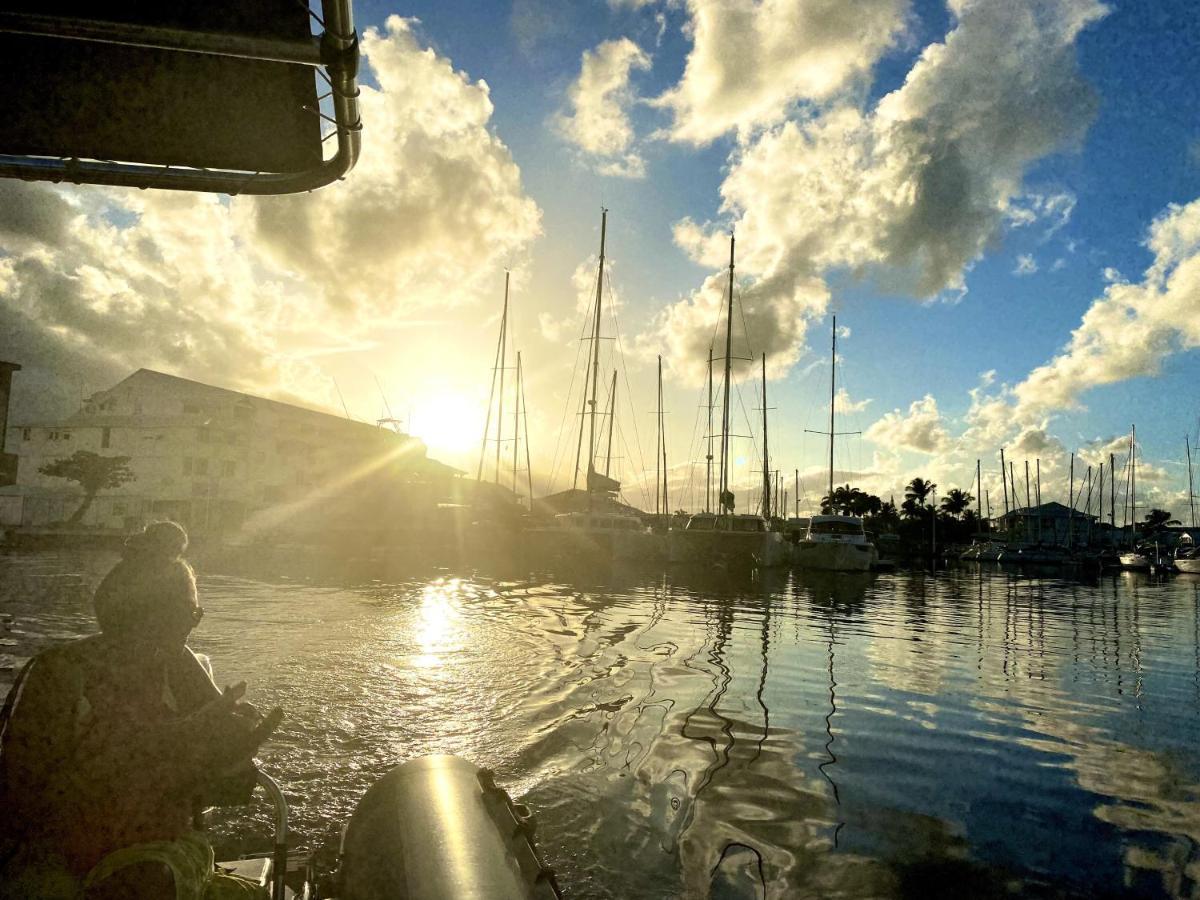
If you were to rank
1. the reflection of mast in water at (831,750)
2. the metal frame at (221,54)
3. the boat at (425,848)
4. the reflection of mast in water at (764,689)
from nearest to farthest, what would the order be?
the metal frame at (221,54) < the boat at (425,848) < the reflection of mast in water at (831,750) < the reflection of mast in water at (764,689)

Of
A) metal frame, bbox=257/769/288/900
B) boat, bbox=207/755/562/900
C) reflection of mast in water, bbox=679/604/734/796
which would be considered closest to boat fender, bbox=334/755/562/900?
boat, bbox=207/755/562/900

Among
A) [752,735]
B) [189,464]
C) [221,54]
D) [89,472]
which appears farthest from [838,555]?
[89,472]

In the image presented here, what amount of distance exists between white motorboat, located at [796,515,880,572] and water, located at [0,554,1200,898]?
21590mm

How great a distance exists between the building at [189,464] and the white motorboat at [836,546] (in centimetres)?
2928

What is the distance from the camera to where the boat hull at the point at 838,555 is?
38.7m

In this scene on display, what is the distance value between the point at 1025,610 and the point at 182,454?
49.3m

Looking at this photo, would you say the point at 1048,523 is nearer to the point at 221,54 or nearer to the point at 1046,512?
the point at 1046,512

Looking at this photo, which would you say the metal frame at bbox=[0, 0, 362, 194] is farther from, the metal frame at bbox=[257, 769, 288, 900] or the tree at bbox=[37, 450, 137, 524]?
the tree at bbox=[37, 450, 137, 524]

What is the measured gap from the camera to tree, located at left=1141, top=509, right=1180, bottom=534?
11069 centimetres

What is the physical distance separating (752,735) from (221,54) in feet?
24.4

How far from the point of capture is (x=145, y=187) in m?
3.20

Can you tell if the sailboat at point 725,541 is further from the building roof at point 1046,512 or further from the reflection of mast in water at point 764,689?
the building roof at point 1046,512

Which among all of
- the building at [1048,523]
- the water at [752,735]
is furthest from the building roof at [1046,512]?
the water at [752,735]

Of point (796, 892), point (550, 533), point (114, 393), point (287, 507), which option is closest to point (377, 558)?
point (550, 533)
